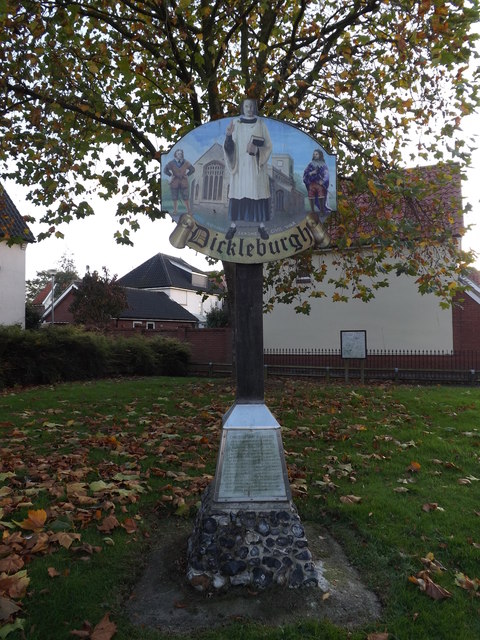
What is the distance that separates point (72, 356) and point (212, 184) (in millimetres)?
13056

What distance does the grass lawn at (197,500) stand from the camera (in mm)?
3279

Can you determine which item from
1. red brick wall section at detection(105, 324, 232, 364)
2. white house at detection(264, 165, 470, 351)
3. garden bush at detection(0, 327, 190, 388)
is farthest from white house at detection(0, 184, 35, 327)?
white house at detection(264, 165, 470, 351)

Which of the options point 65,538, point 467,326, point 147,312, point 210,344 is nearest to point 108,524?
point 65,538

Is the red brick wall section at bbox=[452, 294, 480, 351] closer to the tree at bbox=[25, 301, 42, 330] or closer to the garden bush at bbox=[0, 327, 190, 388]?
the garden bush at bbox=[0, 327, 190, 388]

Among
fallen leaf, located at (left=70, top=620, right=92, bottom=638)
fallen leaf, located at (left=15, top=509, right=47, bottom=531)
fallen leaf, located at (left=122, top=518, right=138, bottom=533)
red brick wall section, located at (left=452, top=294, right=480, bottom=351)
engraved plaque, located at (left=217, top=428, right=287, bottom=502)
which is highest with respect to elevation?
red brick wall section, located at (left=452, top=294, right=480, bottom=351)

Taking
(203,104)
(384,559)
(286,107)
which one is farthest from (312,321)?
(384,559)

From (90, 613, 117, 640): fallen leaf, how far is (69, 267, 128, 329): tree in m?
29.7

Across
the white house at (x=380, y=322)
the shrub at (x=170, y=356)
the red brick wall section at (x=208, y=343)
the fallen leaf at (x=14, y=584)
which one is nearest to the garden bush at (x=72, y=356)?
the shrub at (x=170, y=356)

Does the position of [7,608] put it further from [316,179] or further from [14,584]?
[316,179]

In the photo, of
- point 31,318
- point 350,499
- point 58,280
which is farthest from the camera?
point 58,280

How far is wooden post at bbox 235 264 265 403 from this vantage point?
4.22 meters

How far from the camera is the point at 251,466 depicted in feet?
13.2

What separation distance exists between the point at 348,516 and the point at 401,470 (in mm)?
1495

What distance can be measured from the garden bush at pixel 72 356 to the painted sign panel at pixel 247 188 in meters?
11.5
